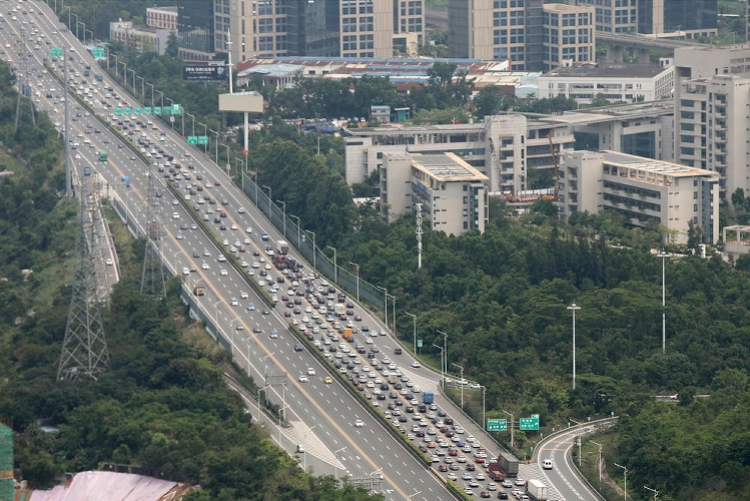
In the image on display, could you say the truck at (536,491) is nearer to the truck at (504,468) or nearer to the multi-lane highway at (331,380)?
the multi-lane highway at (331,380)

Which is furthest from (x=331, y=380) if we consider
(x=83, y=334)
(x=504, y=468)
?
(x=504, y=468)

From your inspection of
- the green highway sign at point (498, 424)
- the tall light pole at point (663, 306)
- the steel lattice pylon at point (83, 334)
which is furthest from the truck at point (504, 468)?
the steel lattice pylon at point (83, 334)

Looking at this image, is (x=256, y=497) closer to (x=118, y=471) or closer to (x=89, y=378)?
(x=118, y=471)

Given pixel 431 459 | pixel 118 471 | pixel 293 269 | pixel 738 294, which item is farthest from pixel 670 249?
pixel 118 471

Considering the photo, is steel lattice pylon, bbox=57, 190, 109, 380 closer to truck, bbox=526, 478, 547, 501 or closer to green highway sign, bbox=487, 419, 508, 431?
green highway sign, bbox=487, 419, 508, 431

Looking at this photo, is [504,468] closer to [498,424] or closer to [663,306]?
[498,424]
